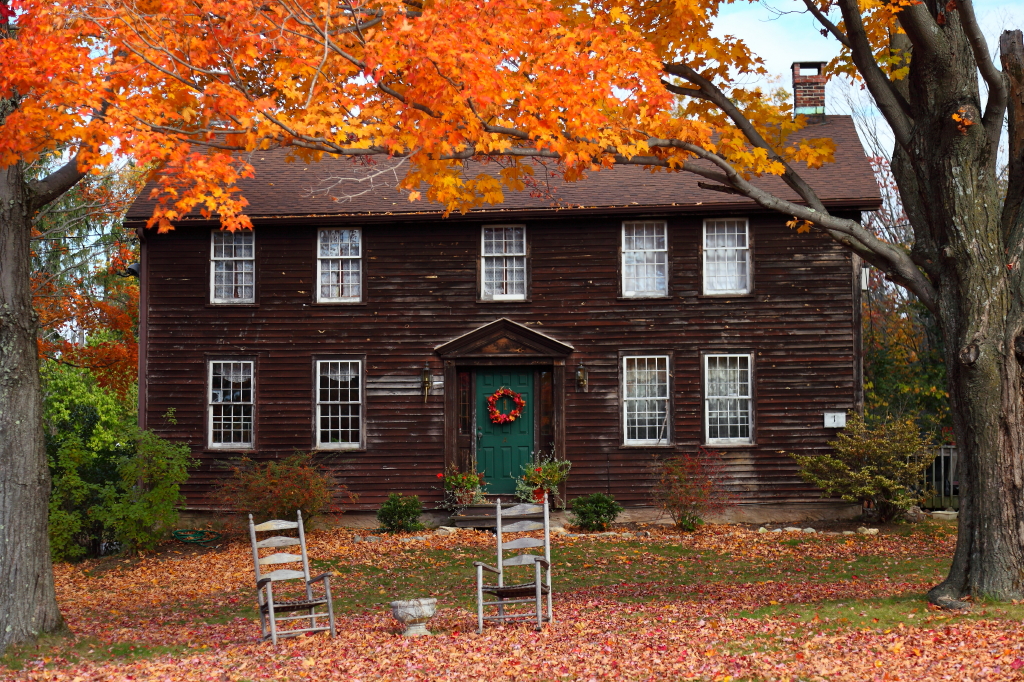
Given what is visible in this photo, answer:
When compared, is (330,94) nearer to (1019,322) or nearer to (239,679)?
(239,679)

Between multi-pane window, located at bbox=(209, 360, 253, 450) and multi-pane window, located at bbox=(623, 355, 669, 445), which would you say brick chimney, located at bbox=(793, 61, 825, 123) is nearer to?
multi-pane window, located at bbox=(623, 355, 669, 445)

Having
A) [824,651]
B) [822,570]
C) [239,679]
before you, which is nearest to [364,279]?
[822,570]

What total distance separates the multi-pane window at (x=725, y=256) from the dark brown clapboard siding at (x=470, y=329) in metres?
0.24

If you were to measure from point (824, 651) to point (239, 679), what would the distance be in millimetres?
4669

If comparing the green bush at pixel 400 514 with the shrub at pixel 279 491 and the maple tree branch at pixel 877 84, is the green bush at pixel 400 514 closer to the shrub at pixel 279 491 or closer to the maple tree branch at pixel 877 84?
the shrub at pixel 279 491

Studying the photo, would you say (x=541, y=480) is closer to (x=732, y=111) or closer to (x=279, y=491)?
(x=279, y=491)

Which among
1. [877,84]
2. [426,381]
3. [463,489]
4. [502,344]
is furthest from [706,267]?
[877,84]

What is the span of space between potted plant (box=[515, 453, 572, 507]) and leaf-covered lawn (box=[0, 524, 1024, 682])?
179 centimetres

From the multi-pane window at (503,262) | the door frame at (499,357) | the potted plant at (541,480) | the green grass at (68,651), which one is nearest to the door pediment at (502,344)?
the door frame at (499,357)

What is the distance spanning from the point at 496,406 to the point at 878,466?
651 centimetres

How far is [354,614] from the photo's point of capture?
10789 millimetres

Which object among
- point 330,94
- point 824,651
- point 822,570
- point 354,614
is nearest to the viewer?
point 824,651

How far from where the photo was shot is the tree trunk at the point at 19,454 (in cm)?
940

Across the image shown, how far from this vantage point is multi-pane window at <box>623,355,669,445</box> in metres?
17.5
